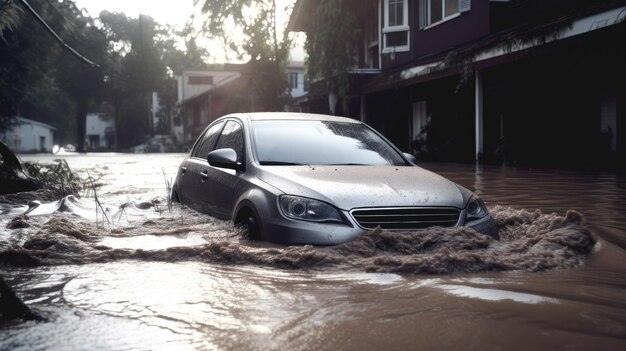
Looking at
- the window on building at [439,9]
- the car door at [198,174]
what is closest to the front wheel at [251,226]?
the car door at [198,174]

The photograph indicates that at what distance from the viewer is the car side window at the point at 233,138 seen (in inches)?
262

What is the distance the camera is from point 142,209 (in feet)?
30.3

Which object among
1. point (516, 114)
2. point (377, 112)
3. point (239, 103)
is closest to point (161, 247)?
point (516, 114)

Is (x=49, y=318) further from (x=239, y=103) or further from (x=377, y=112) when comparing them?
(x=239, y=103)

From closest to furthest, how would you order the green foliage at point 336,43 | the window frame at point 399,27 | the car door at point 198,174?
the car door at point 198,174 → the window frame at point 399,27 → the green foliage at point 336,43

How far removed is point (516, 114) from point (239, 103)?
20.2 meters

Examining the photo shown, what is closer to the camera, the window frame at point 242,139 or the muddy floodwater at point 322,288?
the muddy floodwater at point 322,288

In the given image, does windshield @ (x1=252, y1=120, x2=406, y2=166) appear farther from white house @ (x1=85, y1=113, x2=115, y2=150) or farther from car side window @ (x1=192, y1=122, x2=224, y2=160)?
white house @ (x1=85, y1=113, x2=115, y2=150)

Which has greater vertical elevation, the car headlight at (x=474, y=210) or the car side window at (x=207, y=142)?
the car side window at (x=207, y=142)

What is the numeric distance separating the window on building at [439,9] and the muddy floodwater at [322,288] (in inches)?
503

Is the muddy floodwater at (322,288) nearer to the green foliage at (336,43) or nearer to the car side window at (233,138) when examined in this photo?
the car side window at (233,138)

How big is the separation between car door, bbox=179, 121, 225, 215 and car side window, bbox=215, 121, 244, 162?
21 cm

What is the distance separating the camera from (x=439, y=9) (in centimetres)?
2100

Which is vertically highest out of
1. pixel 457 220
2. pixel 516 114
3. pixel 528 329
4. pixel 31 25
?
pixel 31 25
